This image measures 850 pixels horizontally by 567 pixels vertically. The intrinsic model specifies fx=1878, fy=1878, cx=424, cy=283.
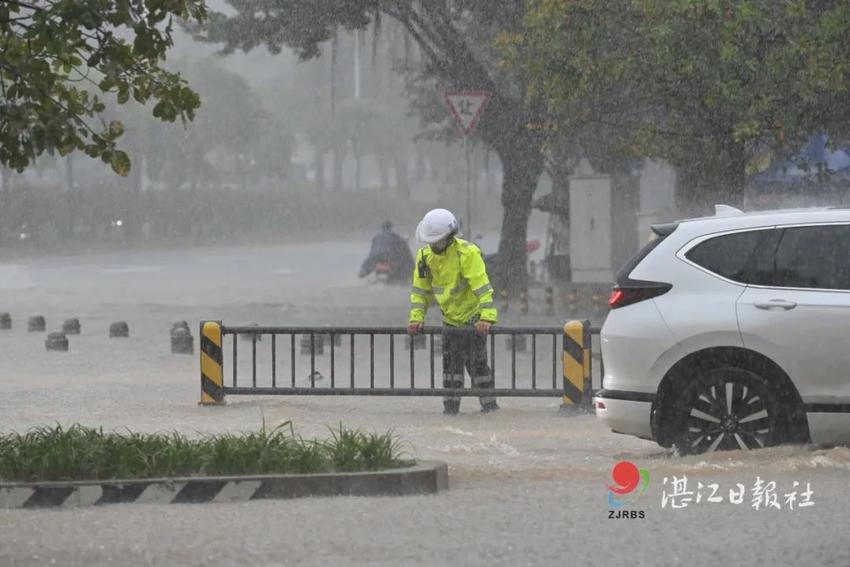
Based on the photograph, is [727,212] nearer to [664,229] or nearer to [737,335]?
[664,229]

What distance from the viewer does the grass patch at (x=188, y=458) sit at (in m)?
10.0

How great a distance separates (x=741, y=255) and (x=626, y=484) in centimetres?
168

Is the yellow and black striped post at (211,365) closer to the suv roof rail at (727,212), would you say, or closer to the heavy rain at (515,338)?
the heavy rain at (515,338)

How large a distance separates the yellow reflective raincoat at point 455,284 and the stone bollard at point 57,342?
9.16m

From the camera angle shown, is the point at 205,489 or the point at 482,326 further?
the point at 482,326

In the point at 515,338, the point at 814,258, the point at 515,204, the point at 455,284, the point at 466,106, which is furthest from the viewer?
the point at 515,204

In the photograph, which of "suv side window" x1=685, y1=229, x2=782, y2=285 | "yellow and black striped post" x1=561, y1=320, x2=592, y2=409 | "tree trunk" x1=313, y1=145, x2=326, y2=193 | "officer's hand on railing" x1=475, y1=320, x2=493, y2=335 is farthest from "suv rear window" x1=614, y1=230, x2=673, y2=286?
"tree trunk" x1=313, y1=145, x2=326, y2=193

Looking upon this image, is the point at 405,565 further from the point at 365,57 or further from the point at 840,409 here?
the point at 365,57

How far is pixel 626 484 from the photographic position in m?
10.3

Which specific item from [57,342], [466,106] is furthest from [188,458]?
[466,106]

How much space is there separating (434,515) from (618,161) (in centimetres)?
3068

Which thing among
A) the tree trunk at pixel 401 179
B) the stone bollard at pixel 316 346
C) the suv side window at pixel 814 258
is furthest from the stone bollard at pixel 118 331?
the tree trunk at pixel 401 179

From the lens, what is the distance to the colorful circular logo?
972cm

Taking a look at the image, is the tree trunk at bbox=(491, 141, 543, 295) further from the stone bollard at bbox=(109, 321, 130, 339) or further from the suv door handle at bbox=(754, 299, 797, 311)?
the suv door handle at bbox=(754, 299, 797, 311)
